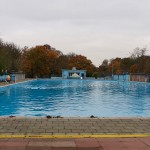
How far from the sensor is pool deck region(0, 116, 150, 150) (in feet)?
15.0

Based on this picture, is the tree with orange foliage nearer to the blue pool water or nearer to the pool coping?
the blue pool water

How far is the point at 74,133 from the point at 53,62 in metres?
60.6

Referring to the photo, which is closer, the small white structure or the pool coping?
the pool coping

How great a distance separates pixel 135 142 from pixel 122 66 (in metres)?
68.0

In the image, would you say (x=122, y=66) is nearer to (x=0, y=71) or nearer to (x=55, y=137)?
(x=0, y=71)

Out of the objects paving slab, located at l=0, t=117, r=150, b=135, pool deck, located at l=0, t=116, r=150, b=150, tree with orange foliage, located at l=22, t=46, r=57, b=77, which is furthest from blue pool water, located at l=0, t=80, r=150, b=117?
tree with orange foliage, located at l=22, t=46, r=57, b=77

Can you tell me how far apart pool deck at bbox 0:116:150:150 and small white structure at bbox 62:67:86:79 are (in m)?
58.1

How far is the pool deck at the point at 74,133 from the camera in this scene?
181 inches

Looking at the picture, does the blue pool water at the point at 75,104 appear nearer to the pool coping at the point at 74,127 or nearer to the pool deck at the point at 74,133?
the pool coping at the point at 74,127

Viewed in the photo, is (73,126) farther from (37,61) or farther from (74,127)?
(37,61)

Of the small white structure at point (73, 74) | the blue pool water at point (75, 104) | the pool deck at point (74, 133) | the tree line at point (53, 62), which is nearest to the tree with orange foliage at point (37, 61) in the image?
the tree line at point (53, 62)

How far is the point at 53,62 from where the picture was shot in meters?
65.9

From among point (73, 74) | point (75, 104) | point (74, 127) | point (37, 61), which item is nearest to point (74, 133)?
point (74, 127)

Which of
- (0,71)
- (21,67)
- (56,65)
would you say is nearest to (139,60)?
(56,65)
